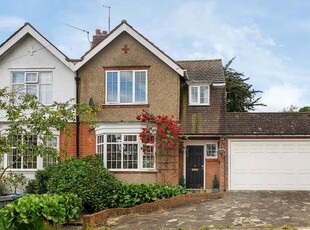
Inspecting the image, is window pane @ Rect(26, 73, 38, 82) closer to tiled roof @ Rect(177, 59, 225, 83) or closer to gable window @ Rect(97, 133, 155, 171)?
gable window @ Rect(97, 133, 155, 171)

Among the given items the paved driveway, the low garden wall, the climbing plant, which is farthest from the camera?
the climbing plant

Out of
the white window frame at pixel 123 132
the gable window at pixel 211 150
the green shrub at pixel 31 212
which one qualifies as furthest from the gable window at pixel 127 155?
the green shrub at pixel 31 212

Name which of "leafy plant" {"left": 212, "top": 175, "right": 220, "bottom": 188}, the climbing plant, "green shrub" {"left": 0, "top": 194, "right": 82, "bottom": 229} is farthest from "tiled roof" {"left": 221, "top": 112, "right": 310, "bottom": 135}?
"green shrub" {"left": 0, "top": 194, "right": 82, "bottom": 229}

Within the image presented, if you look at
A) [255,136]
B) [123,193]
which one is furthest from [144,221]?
[255,136]

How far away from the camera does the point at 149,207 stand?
16.7 metres

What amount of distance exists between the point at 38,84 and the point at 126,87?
437 cm

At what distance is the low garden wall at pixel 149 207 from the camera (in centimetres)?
1448

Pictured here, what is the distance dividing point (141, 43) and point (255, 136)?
708 centimetres

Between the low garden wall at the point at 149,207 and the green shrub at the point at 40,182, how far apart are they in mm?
4716

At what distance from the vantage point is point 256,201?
17703mm

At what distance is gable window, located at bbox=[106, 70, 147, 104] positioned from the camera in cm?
2080

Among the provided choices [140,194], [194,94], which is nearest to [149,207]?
[140,194]

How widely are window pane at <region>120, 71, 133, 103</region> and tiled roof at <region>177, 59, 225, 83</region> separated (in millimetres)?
3251

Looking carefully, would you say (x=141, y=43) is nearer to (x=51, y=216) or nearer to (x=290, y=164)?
(x=290, y=164)
